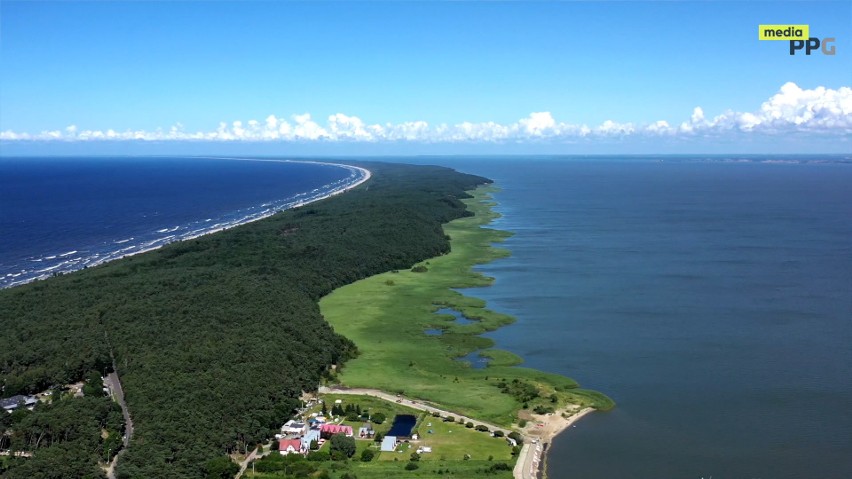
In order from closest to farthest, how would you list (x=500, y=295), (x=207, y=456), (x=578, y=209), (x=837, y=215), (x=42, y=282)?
(x=207, y=456), (x=42, y=282), (x=500, y=295), (x=837, y=215), (x=578, y=209)

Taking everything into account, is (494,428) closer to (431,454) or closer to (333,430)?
(431,454)

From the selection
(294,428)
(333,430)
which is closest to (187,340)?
(294,428)

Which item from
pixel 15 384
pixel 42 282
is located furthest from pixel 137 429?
pixel 42 282

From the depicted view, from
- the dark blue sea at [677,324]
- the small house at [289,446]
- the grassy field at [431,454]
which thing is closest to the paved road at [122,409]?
the grassy field at [431,454]

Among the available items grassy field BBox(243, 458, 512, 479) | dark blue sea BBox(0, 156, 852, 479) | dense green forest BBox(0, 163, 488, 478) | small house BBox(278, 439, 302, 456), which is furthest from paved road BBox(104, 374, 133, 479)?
dark blue sea BBox(0, 156, 852, 479)

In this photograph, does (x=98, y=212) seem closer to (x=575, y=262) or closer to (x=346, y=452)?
(x=575, y=262)

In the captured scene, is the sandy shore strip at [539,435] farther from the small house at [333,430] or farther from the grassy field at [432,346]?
the small house at [333,430]
